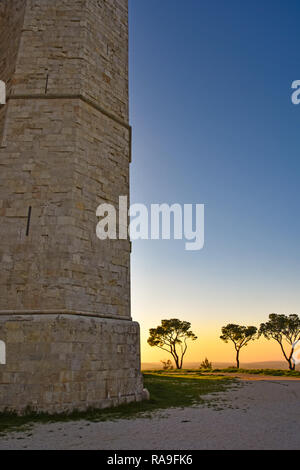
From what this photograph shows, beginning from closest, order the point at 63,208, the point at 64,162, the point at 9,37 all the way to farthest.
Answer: the point at 63,208 → the point at 64,162 → the point at 9,37

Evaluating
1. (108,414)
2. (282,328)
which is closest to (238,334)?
(282,328)

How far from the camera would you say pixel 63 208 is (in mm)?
8516

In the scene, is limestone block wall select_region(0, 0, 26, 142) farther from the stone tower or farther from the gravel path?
the gravel path

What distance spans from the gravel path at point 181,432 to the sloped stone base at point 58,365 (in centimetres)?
99

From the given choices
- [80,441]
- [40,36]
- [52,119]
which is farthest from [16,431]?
[40,36]

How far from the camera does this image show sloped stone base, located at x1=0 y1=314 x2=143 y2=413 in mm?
6980

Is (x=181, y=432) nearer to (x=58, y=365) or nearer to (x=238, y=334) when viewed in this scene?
(x=58, y=365)

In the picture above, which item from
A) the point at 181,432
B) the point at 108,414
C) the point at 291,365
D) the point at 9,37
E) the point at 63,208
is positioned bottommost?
the point at 291,365

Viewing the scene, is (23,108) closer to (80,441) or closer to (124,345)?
(124,345)

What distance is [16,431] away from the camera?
18.4ft

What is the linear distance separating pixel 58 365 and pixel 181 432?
3.04m

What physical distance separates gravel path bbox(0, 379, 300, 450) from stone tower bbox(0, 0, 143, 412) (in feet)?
4.70

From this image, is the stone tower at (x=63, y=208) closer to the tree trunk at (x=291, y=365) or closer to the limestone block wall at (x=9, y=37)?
the limestone block wall at (x=9, y=37)

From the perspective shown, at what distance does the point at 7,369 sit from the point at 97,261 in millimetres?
3116
